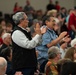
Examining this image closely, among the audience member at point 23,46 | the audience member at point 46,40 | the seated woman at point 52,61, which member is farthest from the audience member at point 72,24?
the audience member at point 23,46

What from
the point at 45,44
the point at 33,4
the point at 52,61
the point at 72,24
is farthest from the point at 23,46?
the point at 33,4

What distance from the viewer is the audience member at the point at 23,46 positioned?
16.5 feet

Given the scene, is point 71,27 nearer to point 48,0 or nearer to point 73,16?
point 73,16

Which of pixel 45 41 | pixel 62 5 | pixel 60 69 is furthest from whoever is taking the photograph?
pixel 62 5

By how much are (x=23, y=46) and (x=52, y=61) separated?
2.02 ft

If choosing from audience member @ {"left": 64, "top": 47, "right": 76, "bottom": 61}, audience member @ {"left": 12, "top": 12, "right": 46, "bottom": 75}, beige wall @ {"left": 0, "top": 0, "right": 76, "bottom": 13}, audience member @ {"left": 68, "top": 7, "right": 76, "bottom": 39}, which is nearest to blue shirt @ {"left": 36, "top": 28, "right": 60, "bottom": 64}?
audience member @ {"left": 64, "top": 47, "right": 76, "bottom": 61}

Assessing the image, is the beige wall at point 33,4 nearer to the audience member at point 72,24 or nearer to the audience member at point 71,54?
the audience member at point 72,24

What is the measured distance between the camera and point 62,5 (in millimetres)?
20234

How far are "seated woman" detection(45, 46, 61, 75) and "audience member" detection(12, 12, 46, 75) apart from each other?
0.21 metres

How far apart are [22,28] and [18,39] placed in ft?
0.69

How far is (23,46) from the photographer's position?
5.04 m

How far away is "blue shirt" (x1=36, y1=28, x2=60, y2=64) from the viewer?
19.9 feet

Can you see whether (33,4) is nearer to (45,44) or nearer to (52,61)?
(45,44)

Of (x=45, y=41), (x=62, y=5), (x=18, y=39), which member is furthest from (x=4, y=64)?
(x=62, y=5)
